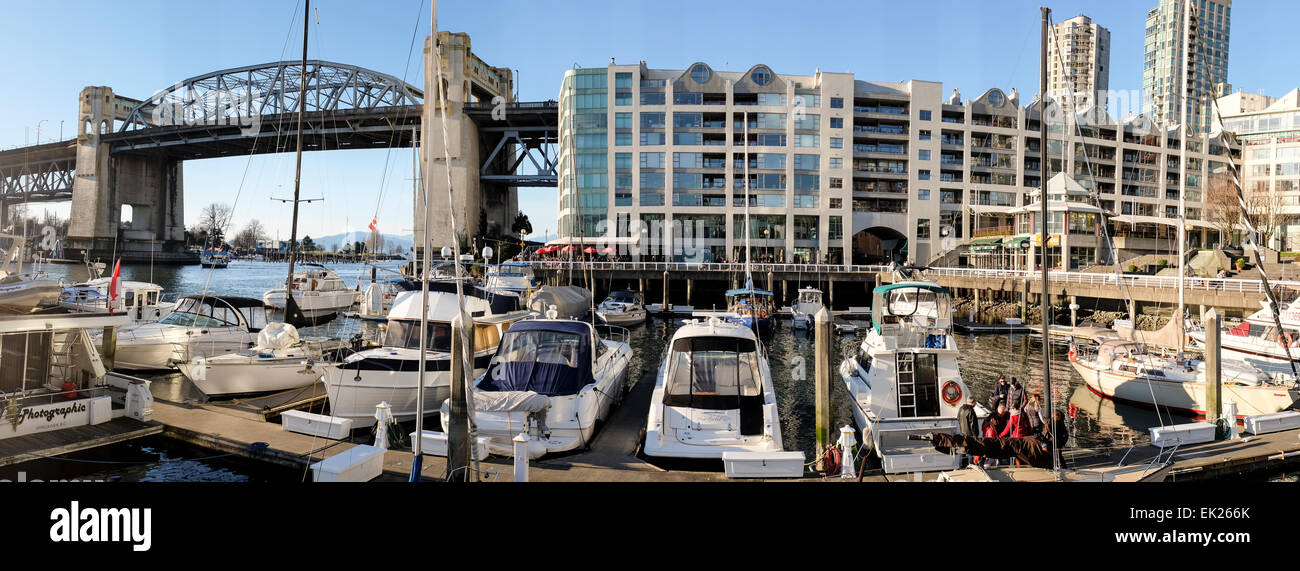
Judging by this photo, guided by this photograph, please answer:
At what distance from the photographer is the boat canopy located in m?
12.3

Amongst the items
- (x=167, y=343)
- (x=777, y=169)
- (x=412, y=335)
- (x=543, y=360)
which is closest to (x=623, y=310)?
(x=412, y=335)

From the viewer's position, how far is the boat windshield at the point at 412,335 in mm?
15758

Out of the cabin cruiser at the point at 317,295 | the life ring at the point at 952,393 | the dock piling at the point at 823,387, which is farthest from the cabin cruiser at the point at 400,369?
the cabin cruiser at the point at 317,295

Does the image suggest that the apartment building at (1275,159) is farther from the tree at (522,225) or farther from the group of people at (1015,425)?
the tree at (522,225)

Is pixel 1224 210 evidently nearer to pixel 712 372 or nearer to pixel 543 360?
pixel 712 372

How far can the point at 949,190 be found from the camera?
6375 centimetres

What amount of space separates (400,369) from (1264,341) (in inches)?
989

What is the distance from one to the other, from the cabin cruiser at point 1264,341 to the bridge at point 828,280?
30.8 ft

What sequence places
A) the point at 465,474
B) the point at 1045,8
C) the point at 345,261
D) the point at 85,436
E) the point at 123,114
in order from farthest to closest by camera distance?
1. the point at 345,261
2. the point at 123,114
3. the point at 1045,8
4. the point at 85,436
5. the point at 465,474

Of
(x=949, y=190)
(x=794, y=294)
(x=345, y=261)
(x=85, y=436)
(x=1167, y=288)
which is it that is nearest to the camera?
(x=85, y=436)

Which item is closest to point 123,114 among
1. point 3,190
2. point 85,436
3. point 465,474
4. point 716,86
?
point 716,86

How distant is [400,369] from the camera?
45.5 feet
